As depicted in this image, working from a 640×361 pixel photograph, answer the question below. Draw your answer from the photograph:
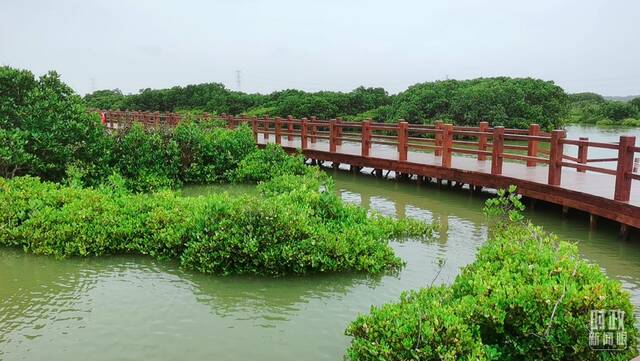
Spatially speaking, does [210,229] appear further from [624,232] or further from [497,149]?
[497,149]

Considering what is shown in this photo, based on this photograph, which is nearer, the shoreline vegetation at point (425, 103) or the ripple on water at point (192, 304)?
the ripple on water at point (192, 304)

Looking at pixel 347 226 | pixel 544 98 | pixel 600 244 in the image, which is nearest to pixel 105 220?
pixel 347 226

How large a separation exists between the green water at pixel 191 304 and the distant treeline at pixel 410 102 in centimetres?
2223

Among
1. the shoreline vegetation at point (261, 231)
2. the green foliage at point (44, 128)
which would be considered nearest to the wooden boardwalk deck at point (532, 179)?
the shoreline vegetation at point (261, 231)

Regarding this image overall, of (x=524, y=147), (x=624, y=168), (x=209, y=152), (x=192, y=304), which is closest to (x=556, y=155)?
(x=624, y=168)

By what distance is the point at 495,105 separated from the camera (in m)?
29.4

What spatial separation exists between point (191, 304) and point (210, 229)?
1.27 metres

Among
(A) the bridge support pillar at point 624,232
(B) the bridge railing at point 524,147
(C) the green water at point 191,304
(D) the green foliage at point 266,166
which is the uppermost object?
(B) the bridge railing at point 524,147

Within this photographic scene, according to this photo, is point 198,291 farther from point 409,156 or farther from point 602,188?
point 409,156

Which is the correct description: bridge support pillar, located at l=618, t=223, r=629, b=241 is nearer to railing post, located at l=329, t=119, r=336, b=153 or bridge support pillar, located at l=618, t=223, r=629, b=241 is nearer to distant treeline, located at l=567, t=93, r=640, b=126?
railing post, located at l=329, t=119, r=336, b=153

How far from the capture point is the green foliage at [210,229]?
21.8 ft

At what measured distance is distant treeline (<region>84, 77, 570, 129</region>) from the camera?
29562 mm

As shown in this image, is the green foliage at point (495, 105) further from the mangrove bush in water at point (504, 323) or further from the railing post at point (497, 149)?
the mangrove bush in water at point (504, 323)

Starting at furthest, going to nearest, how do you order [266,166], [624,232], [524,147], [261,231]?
1. [266,166]
2. [524,147]
3. [624,232]
4. [261,231]
